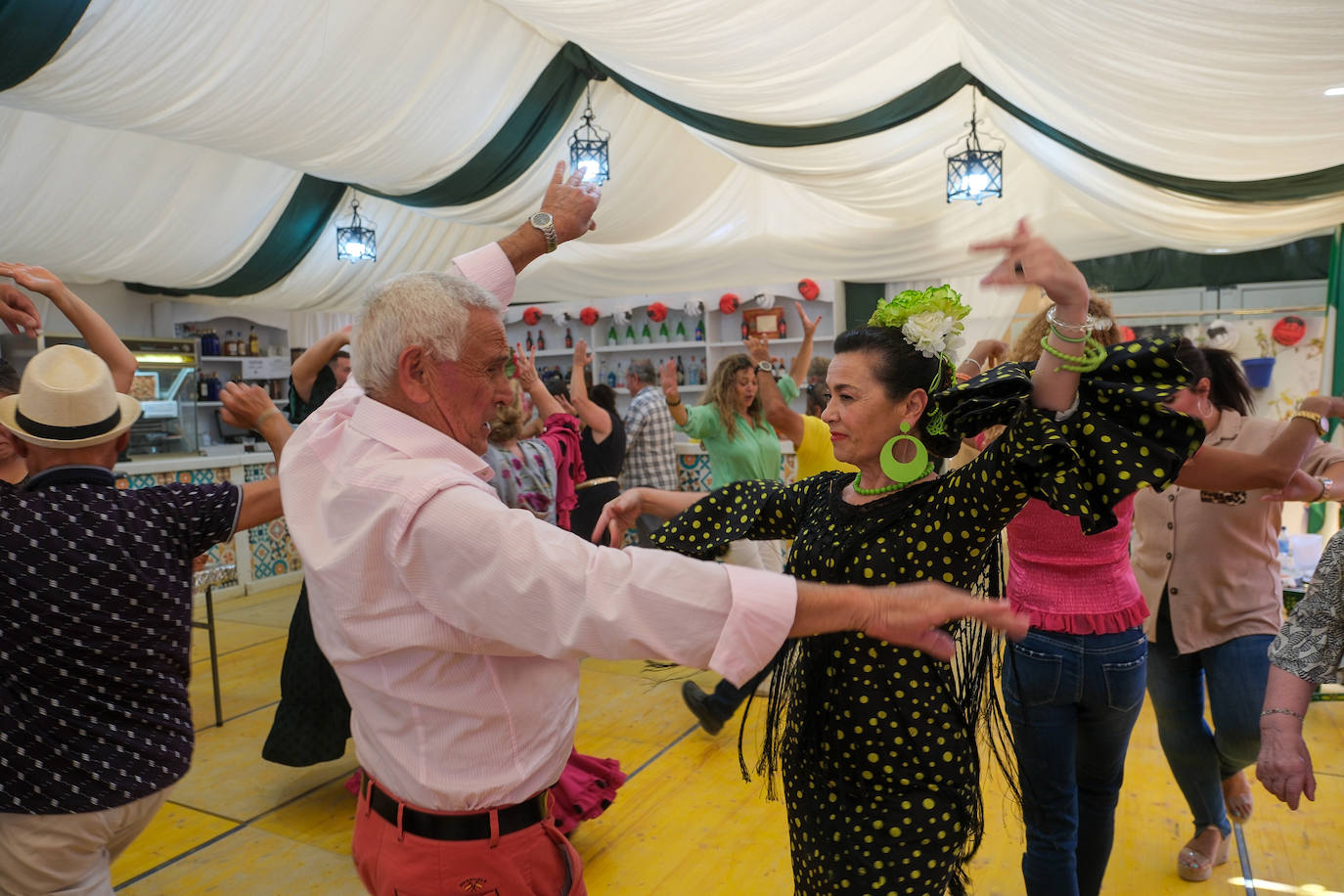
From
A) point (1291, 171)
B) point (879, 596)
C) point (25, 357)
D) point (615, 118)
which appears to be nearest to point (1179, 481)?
point (879, 596)

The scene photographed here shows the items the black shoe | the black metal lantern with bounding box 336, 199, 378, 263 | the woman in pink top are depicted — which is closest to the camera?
the woman in pink top

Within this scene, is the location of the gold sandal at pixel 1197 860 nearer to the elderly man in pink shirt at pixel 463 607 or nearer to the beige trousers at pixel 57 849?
the elderly man in pink shirt at pixel 463 607

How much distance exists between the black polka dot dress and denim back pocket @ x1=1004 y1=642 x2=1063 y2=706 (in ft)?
1.17

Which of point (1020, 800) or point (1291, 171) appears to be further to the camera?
point (1291, 171)

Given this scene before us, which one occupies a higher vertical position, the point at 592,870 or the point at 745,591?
the point at 745,591

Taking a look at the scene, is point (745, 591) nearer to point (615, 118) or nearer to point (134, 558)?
point (134, 558)

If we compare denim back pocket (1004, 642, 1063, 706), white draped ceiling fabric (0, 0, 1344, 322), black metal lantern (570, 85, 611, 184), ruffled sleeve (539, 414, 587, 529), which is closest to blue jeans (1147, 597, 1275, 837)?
denim back pocket (1004, 642, 1063, 706)

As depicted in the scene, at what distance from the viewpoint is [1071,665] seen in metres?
1.98

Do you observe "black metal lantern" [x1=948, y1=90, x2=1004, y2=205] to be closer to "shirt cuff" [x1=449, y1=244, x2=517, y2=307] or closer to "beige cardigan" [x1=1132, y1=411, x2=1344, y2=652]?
"beige cardigan" [x1=1132, y1=411, x2=1344, y2=652]

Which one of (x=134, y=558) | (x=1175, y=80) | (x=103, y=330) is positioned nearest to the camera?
(x=134, y=558)

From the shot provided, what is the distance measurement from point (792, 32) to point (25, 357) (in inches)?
305

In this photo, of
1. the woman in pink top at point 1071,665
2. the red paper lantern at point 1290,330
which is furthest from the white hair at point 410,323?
the red paper lantern at point 1290,330

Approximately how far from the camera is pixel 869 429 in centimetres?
166

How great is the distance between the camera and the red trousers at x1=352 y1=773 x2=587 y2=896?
132cm
